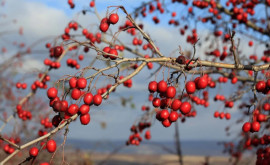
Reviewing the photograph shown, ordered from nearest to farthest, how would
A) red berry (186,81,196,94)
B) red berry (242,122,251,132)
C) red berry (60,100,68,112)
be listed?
1. red berry (60,100,68,112)
2. red berry (186,81,196,94)
3. red berry (242,122,251,132)

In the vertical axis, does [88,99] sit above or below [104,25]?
below

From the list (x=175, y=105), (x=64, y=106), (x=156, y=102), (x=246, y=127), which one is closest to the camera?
(x=64, y=106)

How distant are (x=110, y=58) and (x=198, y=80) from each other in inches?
27.7

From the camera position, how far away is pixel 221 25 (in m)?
6.37

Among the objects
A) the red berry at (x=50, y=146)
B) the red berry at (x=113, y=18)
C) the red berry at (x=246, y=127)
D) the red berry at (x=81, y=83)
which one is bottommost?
the red berry at (x=246, y=127)

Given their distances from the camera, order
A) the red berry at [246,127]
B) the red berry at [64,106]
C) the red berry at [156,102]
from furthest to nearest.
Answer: the red berry at [246,127], the red berry at [156,102], the red berry at [64,106]

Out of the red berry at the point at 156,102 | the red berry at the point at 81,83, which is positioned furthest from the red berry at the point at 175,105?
the red berry at the point at 81,83

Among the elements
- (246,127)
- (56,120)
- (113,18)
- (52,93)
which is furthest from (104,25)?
(246,127)

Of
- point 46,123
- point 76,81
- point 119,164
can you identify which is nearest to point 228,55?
point 46,123

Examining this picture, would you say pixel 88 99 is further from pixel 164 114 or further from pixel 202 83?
pixel 202 83

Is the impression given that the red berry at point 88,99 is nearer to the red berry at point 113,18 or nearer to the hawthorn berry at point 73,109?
the hawthorn berry at point 73,109

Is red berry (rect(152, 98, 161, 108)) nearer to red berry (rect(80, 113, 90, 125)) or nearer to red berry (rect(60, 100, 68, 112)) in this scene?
red berry (rect(80, 113, 90, 125))

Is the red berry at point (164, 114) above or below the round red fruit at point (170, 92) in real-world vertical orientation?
below

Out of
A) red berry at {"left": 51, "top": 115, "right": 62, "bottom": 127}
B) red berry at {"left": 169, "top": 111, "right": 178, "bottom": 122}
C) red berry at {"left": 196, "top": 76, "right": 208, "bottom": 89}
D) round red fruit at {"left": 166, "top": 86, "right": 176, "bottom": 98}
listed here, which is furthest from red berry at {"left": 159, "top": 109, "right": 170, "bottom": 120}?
red berry at {"left": 51, "top": 115, "right": 62, "bottom": 127}
